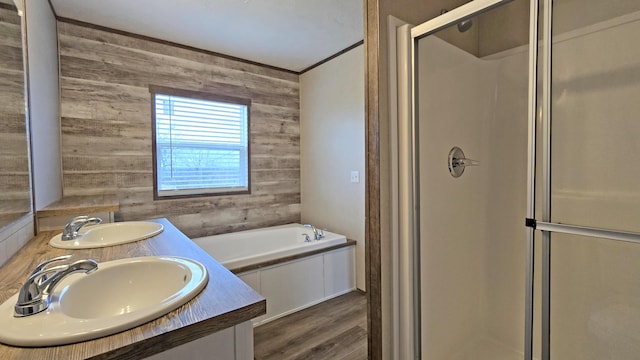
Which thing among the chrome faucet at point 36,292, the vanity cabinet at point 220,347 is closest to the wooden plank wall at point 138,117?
the chrome faucet at point 36,292

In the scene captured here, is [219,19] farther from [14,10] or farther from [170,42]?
[14,10]

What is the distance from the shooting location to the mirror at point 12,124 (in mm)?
1135

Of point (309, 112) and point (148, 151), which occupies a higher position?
point (309, 112)

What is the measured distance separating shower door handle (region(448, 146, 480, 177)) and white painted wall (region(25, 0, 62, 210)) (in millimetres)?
2243

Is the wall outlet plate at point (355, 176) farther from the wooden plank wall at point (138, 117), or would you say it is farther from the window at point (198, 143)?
the window at point (198, 143)

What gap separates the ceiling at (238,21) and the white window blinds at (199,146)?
0.58m

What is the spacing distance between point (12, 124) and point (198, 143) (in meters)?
1.77

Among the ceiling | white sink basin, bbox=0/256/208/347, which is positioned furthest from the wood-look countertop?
the ceiling

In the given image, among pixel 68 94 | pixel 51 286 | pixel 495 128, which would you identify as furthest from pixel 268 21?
pixel 51 286

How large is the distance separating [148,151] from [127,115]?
35 centimetres

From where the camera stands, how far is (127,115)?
8.57 ft

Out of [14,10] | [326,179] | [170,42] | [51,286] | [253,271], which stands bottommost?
[253,271]

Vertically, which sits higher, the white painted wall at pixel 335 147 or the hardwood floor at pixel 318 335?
the white painted wall at pixel 335 147

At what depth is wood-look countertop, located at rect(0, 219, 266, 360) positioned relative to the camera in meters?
0.57
